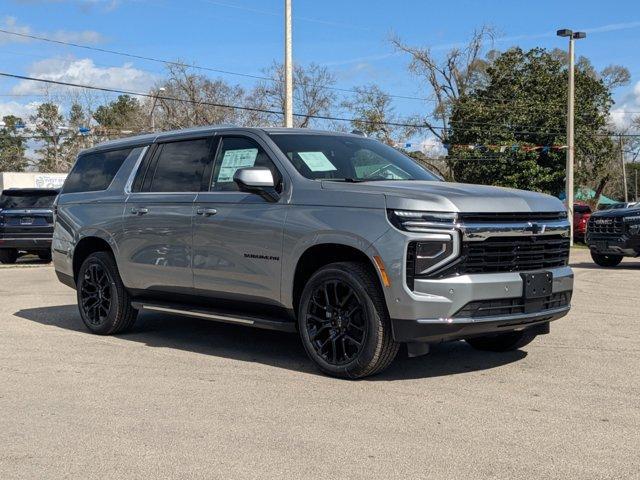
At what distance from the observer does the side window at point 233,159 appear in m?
6.52

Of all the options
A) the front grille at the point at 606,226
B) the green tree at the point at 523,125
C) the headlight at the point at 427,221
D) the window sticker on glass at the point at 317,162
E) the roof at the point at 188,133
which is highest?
the green tree at the point at 523,125

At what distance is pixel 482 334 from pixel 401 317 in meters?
0.69

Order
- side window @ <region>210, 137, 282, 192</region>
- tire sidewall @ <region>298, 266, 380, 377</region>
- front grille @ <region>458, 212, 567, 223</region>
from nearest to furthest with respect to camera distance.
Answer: front grille @ <region>458, 212, 567, 223</region> < tire sidewall @ <region>298, 266, 380, 377</region> < side window @ <region>210, 137, 282, 192</region>

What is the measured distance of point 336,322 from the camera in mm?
5781

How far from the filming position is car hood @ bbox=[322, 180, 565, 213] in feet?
17.5

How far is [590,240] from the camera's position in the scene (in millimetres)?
16188

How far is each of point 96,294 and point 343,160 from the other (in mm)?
3154

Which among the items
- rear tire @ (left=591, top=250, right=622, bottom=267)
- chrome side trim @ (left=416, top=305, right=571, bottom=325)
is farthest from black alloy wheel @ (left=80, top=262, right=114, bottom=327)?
rear tire @ (left=591, top=250, right=622, bottom=267)

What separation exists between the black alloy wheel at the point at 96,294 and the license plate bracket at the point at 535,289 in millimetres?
4158

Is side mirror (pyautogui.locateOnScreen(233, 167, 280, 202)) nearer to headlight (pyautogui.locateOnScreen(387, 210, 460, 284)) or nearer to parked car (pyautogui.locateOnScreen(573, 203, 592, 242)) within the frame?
headlight (pyautogui.locateOnScreen(387, 210, 460, 284))

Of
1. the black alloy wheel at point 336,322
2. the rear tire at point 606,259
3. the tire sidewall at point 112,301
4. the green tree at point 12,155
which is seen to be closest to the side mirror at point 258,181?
the black alloy wheel at point 336,322

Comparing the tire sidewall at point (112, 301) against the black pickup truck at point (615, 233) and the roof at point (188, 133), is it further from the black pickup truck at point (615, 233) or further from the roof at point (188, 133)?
the black pickup truck at point (615, 233)

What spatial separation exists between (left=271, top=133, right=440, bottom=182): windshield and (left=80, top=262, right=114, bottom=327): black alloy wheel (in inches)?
101

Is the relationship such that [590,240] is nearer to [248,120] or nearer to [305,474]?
[305,474]
